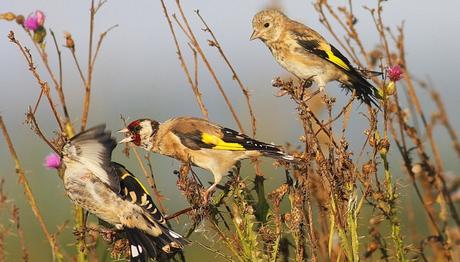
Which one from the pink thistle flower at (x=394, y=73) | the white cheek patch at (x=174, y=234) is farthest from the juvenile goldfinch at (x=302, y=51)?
the white cheek patch at (x=174, y=234)

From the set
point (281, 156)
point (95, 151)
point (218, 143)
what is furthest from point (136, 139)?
point (281, 156)

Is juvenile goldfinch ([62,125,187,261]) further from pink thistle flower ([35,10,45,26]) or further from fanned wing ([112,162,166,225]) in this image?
pink thistle flower ([35,10,45,26])

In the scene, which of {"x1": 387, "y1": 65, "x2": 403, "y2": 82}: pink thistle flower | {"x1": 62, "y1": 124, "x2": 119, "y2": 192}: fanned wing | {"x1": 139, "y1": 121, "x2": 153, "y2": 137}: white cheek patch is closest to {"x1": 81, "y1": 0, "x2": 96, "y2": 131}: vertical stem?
{"x1": 62, "y1": 124, "x2": 119, "y2": 192}: fanned wing

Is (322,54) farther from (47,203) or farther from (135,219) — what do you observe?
(47,203)

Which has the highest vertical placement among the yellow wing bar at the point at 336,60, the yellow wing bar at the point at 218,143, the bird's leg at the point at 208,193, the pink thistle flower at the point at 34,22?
the pink thistle flower at the point at 34,22

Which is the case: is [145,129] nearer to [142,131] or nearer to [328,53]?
[142,131]

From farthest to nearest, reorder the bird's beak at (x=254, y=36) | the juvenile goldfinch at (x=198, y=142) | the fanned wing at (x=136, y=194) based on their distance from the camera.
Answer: the bird's beak at (x=254, y=36)
the juvenile goldfinch at (x=198, y=142)
the fanned wing at (x=136, y=194)

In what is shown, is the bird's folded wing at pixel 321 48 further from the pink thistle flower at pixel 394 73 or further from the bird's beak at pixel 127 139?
the bird's beak at pixel 127 139

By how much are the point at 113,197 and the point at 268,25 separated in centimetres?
241

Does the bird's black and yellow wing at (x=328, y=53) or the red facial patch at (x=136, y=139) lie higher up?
the bird's black and yellow wing at (x=328, y=53)

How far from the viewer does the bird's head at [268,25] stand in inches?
249

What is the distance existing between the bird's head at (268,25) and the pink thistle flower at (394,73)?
88.3 inches

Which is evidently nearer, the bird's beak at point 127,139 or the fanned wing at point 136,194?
the fanned wing at point 136,194

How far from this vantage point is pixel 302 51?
6.13 meters
